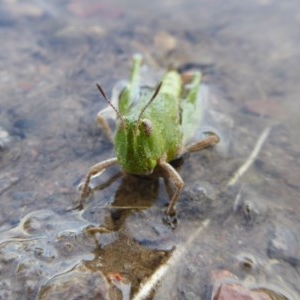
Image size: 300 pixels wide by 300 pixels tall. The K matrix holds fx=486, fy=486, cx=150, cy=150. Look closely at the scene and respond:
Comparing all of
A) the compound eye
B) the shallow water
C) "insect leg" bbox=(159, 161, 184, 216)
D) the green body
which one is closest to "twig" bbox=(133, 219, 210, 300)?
the shallow water

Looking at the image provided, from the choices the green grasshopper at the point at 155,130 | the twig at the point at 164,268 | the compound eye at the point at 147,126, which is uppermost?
the compound eye at the point at 147,126

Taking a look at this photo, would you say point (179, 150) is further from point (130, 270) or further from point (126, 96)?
point (130, 270)

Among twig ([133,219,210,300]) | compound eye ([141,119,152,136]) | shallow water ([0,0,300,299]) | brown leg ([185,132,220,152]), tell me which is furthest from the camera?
brown leg ([185,132,220,152])

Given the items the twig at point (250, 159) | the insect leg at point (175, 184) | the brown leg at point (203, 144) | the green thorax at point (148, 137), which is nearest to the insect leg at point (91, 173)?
the green thorax at point (148, 137)

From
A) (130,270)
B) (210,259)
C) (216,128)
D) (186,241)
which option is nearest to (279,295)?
(210,259)

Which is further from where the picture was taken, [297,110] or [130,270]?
[297,110]

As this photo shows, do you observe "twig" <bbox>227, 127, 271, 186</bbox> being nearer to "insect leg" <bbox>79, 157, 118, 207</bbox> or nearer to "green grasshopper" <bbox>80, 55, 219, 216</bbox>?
"green grasshopper" <bbox>80, 55, 219, 216</bbox>

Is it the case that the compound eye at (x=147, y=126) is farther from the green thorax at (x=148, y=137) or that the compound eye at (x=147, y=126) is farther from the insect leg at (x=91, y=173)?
the insect leg at (x=91, y=173)
